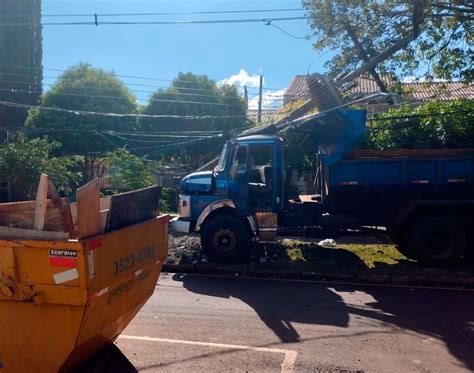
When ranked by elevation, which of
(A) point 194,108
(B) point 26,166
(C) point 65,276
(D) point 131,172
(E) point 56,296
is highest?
(A) point 194,108

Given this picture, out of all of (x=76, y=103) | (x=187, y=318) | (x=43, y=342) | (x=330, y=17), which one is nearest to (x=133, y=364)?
(x=43, y=342)

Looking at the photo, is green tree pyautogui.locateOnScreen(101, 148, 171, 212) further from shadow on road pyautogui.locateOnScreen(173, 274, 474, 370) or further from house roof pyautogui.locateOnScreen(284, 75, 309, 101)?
house roof pyautogui.locateOnScreen(284, 75, 309, 101)

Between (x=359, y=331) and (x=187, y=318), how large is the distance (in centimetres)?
219

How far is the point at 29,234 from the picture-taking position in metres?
3.92

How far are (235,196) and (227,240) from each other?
0.90 metres

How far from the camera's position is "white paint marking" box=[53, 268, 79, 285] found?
370 centimetres

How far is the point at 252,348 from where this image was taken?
5367 mm

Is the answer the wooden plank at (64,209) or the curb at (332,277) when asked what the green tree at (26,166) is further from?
the wooden plank at (64,209)

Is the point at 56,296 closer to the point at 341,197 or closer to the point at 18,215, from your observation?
the point at 18,215

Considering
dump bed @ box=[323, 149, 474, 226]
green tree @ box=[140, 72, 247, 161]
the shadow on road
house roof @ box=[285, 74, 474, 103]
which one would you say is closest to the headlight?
the shadow on road

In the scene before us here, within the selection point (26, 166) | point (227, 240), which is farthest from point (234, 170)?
point (26, 166)

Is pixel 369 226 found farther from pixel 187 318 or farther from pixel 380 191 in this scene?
pixel 187 318

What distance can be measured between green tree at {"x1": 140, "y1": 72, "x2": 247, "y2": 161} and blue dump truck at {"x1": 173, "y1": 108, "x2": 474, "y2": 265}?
50.1 feet

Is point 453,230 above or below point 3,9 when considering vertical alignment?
below
